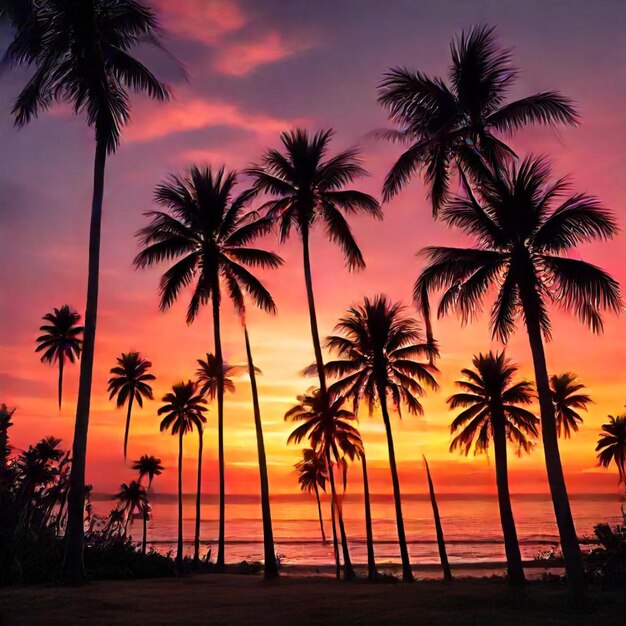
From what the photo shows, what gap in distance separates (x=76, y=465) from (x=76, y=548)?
2.35 metres

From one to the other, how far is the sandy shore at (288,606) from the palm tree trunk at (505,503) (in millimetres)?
6534

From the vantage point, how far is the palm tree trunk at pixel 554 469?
15023mm

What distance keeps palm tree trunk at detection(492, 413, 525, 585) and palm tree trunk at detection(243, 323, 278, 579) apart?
9948mm

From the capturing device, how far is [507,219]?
17.7 metres

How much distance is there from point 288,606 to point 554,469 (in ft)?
25.7

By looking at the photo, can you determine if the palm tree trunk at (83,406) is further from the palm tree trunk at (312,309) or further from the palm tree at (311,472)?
the palm tree at (311,472)

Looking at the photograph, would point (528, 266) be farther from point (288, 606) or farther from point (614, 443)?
point (614, 443)

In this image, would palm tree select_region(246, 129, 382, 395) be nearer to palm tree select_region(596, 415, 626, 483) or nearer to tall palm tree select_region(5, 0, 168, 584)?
tall palm tree select_region(5, 0, 168, 584)

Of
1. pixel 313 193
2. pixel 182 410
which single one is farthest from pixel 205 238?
pixel 182 410

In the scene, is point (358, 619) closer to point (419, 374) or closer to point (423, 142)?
point (423, 142)

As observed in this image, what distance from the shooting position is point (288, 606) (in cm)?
1532

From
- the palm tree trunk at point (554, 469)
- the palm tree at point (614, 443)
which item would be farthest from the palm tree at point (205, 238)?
the palm tree at point (614, 443)

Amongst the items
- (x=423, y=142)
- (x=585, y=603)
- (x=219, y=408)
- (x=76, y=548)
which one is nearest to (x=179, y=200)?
(x=219, y=408)

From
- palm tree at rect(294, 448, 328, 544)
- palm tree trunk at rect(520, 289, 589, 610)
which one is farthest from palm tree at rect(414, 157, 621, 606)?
palm tree at rect(294, 448, 328, 544)
